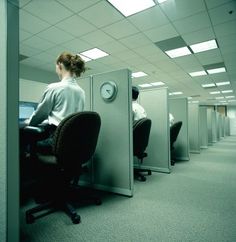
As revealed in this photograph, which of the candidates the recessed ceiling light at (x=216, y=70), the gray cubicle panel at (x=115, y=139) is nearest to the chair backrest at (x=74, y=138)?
the gray cubicle panel at (x=115, y=139)

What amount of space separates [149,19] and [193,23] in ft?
2.71

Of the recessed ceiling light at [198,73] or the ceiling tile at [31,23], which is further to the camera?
the recessed ceiling light at [198,73]

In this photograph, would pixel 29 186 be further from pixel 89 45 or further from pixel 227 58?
pixel 227 58

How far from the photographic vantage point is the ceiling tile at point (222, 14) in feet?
9.57

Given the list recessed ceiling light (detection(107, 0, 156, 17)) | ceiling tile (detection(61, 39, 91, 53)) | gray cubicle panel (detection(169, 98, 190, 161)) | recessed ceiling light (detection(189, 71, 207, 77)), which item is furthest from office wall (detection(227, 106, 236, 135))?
recessed ceiling light (detection(107, 0, 156, 17))

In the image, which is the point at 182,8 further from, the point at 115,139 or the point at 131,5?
the point at 115,139

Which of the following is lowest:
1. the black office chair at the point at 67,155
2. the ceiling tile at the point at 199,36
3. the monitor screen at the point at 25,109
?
the black office chair at the point at 67,155

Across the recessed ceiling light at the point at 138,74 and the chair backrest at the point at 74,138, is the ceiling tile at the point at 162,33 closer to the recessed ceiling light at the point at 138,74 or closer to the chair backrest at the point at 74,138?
the recessed ceiling light at the point at 138,74

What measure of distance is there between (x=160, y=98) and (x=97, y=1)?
1711 mm

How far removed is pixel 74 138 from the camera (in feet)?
3.85

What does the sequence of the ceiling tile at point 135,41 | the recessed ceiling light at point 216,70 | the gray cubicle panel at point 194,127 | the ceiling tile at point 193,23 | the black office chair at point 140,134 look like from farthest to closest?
the recessed ceiling light at point 216,70
the gray cubicle panel at point 194,127
the ceiling tile at point 135,41
the ceiling tile at point 193,23
the black office chair at point 140,134

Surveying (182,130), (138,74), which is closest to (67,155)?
(182,130)

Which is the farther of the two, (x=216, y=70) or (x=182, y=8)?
(x=216, y=70)

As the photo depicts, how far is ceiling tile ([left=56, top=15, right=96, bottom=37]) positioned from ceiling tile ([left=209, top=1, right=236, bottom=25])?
6.82 ft
